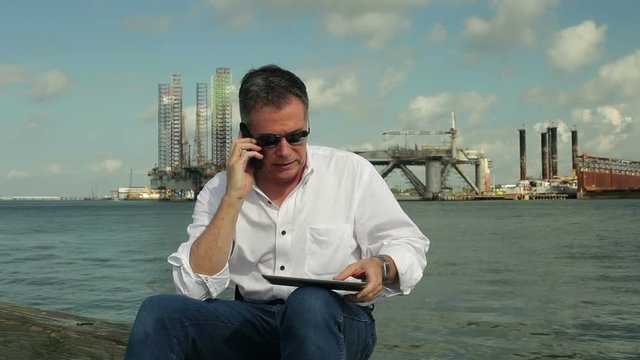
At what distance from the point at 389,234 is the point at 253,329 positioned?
20.7 inches

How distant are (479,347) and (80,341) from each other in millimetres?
4295

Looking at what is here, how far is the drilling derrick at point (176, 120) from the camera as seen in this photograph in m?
131

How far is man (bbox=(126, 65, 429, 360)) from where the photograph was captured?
2119 mm

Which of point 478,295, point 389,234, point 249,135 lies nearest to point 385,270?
point 389,234

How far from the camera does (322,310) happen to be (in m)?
1.93

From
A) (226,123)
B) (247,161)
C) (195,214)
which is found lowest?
(195,214)

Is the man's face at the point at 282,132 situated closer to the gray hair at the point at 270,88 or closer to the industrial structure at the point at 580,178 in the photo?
the gray hair at the point at 270,88

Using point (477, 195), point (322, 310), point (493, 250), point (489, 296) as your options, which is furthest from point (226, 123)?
point (322, 310)

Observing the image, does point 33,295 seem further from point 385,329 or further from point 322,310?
point 322,310

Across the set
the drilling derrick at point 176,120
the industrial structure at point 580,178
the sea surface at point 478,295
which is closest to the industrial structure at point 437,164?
the industrial structure at point 580,178

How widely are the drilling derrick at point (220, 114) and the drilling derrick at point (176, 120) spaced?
8.05 m

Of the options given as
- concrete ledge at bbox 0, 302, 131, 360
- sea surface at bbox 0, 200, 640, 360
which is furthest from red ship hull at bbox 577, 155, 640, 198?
concrete ledge at bbox 0, 302, 131, 360

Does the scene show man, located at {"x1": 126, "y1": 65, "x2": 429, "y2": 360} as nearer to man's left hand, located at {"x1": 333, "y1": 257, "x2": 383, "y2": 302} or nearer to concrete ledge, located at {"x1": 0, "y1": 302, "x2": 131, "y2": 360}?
man's left hand, located at {"x1": 333, "y1": 257, "x2": 383, "y2": 302}

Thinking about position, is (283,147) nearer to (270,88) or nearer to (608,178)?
(270,88)
